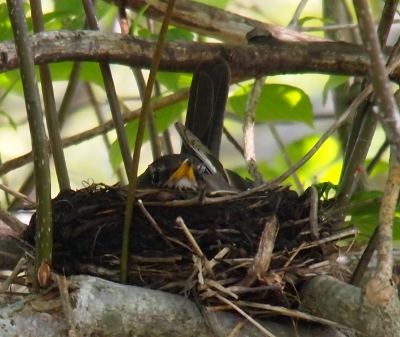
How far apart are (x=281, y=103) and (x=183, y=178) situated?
0.60 m

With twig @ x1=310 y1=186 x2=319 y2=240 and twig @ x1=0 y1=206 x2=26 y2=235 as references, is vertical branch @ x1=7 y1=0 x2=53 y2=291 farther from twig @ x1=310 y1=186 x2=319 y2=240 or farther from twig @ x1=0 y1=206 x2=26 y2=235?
twig @ x1=310 y1=186 x2=319 y2=240

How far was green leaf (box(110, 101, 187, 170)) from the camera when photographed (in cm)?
301

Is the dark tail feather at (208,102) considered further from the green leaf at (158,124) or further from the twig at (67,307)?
the twig at (67,307)

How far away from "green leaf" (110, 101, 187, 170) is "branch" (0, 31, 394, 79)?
1.52ft

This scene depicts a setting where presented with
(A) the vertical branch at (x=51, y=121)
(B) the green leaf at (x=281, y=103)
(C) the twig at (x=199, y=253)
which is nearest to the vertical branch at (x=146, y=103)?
(C) the twig at (x=199, y=253)

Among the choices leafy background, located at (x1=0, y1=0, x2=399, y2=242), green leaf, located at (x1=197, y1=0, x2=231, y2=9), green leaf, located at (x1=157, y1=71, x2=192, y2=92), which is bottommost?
leafy background, located at (x1=0, y1=0, x2=399, y2=242)

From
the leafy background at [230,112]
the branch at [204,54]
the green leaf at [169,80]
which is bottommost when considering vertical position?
the leafy background at [230,112]

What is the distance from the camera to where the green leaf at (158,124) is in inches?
119

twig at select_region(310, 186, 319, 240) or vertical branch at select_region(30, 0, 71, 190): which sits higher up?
vertical branch at select_region(30, 0, 71, 190)

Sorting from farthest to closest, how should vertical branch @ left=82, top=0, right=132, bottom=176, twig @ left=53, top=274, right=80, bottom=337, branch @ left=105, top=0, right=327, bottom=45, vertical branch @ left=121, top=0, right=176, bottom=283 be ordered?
branch @ left=105, top=0, right=327, bottom=45 < vertical branch @ left=82, top=0, right=132, bottom=176 < vertical branch @ left=121, top=0, right=176, bottom=283 < twig @ left=53, top=274, right=80, bottom=337

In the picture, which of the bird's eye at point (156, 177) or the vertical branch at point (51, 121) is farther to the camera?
the bird's eye at point (156, 177)

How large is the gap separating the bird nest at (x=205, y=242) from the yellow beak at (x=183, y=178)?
31cm

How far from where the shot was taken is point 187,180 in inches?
105

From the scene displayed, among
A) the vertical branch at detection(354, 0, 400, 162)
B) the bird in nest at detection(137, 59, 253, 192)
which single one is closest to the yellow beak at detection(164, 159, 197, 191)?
the bird in nest at detection(137, 59, 253, 192)
